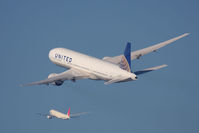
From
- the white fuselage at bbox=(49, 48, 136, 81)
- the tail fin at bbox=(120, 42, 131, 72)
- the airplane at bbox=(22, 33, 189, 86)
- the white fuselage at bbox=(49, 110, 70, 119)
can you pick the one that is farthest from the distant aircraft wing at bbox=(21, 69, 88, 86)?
the tail fin at bbox=(120, 42, 131, 72)

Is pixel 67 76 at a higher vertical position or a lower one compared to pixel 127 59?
higher

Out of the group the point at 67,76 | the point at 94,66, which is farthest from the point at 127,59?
the point at 67,76

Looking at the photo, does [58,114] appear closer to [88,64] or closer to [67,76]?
[67,76]

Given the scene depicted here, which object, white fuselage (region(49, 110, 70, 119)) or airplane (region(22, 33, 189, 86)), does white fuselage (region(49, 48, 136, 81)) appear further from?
white fuselage (region(49, 110, 70, 119))

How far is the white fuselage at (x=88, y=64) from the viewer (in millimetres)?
136125

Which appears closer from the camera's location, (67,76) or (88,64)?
(88,64)

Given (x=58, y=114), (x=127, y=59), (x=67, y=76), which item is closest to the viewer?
(x=127, y=59)

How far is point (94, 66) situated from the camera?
141 meters

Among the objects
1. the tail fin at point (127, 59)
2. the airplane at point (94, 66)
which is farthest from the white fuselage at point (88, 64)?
the tail fin at point (127, 59)

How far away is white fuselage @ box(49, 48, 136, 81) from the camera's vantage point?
136 metres

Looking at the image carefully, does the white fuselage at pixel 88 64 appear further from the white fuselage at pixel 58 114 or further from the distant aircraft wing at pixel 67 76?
the white fuselage at pixel 58 114

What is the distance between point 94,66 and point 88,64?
94.9 inches

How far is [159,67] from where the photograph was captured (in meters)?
134

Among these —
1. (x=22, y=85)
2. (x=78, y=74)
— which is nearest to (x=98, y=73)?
(x=78, y=74)
